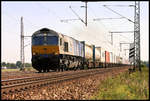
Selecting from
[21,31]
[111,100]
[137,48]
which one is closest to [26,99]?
[111,100]

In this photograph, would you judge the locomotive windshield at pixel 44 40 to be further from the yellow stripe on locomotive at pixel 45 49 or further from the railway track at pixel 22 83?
the railway track at pixel 22 83

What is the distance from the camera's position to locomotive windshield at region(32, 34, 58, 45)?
88.8 feet

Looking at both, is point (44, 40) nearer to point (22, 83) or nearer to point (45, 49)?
point (45, 49)

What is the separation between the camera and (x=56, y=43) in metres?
26.9

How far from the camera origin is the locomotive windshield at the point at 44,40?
2706 centimetres

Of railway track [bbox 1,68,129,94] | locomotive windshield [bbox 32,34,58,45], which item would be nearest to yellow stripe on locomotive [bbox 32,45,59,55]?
locomotive windshield [bbox 32,34,58,45]

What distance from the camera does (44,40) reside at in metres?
27.2

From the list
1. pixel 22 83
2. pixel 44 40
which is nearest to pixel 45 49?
A: pixel 44 40

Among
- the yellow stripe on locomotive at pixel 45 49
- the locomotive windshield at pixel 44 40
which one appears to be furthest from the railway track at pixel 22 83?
the locomotive windshield at pixel 44 40

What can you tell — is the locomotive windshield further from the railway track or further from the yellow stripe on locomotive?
the railway track

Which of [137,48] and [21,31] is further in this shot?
[21,31]

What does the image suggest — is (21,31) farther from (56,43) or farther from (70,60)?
(56,43)

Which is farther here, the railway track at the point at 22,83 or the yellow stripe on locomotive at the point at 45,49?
the yellow stripe on locomotive at the point at 45,49

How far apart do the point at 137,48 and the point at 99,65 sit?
85.4 feet
